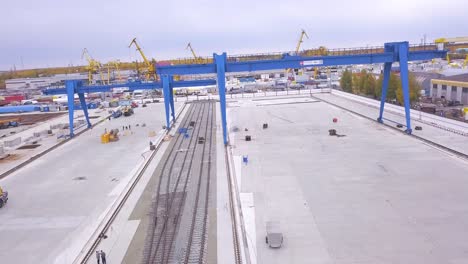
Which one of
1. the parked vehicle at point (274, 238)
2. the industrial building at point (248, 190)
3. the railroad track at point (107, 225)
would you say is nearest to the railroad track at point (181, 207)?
the industrial building at point (248, 190)

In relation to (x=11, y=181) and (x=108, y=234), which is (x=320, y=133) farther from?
(x=11, y=181)

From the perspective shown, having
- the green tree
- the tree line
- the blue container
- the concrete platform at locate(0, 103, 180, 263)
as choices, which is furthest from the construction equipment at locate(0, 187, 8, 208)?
the green tree

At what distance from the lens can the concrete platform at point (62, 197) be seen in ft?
40.8

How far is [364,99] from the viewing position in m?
43.7

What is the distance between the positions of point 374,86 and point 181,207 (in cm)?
4027

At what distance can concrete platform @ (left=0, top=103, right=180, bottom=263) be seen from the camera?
12.4 m

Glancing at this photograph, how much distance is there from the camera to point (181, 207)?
49.6 feet

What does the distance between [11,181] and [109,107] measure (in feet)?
111

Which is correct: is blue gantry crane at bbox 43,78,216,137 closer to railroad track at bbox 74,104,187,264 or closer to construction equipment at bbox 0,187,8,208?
railroad track at bbox 74,104,187,264

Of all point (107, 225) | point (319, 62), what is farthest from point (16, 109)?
point (107, 225)

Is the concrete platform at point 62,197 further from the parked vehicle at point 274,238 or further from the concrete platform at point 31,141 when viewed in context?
the parked vehicle at point 274,238

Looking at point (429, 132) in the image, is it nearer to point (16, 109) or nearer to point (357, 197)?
point (357, 197)

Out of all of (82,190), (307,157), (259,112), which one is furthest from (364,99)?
(82,190)

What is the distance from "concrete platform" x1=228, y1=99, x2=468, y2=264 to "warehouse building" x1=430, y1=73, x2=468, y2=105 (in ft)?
49.2
